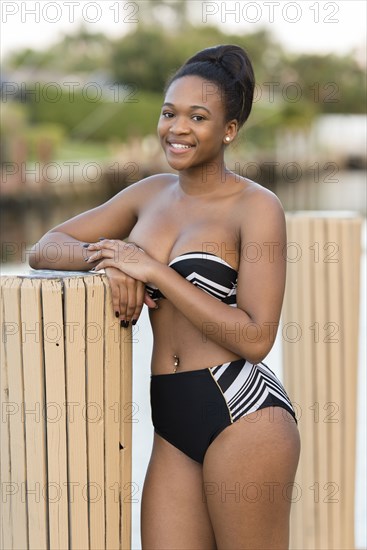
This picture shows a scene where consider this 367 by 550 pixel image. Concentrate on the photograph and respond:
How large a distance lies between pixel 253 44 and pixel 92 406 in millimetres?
31233

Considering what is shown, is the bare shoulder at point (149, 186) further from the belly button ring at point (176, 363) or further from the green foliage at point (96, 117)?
the green foliage at point (96, 117)

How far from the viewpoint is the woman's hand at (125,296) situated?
2189mm

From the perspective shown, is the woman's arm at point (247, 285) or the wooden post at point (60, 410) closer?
the wooden post at point (60, 410)

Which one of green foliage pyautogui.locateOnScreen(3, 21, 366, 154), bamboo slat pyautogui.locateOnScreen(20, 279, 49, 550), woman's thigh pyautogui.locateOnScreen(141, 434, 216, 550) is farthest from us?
green foliage pyautogui.locateOnScreen(3, 21, 366, 154)

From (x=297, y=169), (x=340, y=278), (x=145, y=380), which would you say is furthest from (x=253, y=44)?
(x=340, y=278)

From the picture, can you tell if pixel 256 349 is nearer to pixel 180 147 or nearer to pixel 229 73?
pixel 180 147

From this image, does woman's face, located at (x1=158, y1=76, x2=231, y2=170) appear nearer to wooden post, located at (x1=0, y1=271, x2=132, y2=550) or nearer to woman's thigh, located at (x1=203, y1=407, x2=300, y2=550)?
wooden post, located at (x1=0, y1=271, x2=132, y2=550)

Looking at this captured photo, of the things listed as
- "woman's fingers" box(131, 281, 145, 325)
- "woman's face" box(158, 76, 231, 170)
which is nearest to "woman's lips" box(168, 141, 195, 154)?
"woman's face" box(158, 76, 231, 170)

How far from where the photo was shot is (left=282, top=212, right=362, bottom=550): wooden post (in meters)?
3.27

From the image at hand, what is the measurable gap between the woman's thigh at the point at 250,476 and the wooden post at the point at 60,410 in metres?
0.24

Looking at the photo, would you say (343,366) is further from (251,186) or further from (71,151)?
(71,151)

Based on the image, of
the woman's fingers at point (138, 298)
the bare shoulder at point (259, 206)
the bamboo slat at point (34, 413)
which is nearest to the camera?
the bamboo slat at point (34, 413)

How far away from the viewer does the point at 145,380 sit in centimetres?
651

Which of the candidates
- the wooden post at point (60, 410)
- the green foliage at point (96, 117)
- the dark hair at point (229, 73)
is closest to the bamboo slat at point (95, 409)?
the wooden post at point (60, 410)
